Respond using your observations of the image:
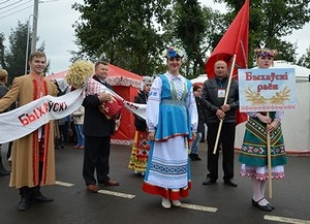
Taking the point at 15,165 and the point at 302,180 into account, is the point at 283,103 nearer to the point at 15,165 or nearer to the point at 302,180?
the point at 302,180

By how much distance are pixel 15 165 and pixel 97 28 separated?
18.5m

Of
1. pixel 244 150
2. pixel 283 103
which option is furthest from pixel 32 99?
pixel 283 103

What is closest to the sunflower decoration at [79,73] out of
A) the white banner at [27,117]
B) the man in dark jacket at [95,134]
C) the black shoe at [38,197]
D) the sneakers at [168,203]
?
the man in dark jacket at [95,134]

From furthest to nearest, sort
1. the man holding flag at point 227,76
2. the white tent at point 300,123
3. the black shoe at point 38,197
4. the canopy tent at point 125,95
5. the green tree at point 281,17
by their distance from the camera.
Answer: the green tree at point 281,17 → the canopy tent at point 125,95 → the white tent at point 300,123 → the man holding flag at point 227,76 → the black shoe at point 38,197

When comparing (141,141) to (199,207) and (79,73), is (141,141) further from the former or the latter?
(199,207)

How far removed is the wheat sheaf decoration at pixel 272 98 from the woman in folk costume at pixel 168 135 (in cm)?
79

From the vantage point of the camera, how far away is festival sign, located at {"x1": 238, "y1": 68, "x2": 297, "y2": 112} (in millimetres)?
4375

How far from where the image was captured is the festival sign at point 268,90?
4375 mm

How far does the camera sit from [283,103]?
4367 mm

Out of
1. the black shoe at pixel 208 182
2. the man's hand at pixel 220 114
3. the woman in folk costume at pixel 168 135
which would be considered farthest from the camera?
the black shoe at pixel 208 182

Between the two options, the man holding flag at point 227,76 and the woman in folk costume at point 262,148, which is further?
the man holding flag at point 227,76

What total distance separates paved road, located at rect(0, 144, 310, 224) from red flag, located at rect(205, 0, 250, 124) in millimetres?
1395

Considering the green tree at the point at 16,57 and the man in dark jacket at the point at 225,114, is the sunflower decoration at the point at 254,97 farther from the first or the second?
the green tree at the point at 16,57

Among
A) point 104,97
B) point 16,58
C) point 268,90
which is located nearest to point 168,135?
point 104,97
